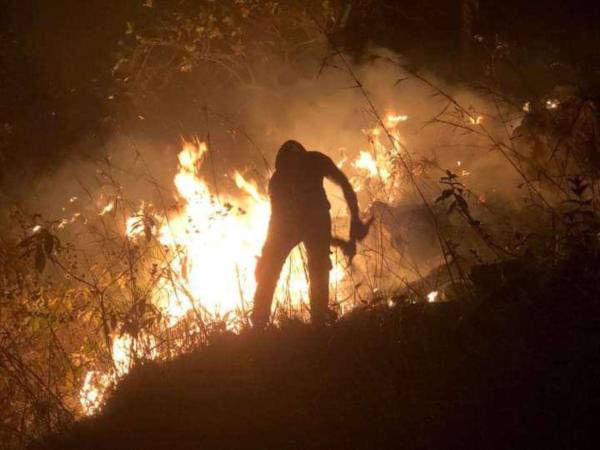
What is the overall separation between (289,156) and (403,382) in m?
2.51

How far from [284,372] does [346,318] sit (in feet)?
2.08

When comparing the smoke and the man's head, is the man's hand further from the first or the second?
the smoke

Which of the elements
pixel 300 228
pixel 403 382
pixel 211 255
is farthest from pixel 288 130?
pixel 403 382

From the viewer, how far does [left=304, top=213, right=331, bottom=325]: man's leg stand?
14.9 ft

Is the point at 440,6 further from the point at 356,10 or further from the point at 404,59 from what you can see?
the point at 356,10

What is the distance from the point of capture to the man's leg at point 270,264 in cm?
455

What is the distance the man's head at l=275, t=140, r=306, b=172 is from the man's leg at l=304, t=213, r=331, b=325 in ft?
1.89

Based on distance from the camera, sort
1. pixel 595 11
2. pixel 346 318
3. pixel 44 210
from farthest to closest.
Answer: pixel 595 11
pixel 44 210
pixel 346 318

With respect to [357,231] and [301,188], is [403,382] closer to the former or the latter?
[357,231]

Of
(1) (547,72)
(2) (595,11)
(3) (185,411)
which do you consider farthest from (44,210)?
(2) (595,11)

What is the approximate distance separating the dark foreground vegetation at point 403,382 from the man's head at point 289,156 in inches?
65.1

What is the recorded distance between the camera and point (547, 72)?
1080 cm

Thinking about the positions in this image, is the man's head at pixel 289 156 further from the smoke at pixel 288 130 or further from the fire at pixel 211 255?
the smoke at pixel 288 130

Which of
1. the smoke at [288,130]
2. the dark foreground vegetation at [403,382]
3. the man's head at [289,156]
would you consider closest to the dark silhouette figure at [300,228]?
the man's head at [289,156]
